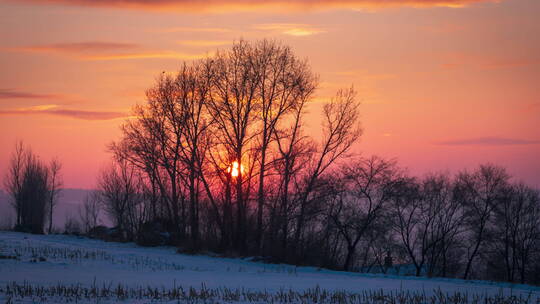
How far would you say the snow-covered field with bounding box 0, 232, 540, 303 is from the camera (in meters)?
16.8

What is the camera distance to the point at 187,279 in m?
21.0

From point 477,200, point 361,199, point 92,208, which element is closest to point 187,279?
point 361,199

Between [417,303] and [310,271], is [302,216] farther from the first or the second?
[417,303]

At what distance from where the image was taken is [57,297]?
14203 mm

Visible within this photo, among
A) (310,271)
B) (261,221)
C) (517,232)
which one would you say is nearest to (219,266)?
(310,271)

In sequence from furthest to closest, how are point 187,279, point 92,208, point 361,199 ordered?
point 92,208, point 361,199, point 187,279

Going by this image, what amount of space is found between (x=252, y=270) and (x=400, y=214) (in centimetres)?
2553

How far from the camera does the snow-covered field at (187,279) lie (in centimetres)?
1677

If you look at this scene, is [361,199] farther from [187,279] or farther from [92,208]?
[92,208]

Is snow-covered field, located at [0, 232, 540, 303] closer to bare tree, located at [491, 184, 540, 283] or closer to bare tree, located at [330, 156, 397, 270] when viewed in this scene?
bare tree, located at [330, 156, 397, 270]

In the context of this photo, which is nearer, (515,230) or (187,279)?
(187,279)

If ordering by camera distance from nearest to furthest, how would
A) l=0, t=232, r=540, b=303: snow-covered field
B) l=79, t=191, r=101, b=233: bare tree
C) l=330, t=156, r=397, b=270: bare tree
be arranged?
l=0, t=232, r=540, b=303: snow-covered field
l=330, t=156, r=397, b=270: bare tree
l=79, t=191, r=101, b=233: bare tree

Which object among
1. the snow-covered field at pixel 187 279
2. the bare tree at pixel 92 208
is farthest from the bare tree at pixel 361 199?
the bare tree at pixel 92 208

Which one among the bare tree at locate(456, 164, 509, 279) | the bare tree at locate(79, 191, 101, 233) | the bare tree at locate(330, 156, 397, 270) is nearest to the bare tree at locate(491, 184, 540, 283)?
the bare tree at locate(456, 164, 509, 279)
